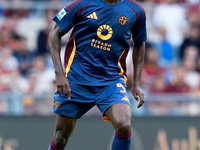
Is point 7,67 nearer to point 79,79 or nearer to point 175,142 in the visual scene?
point 175,142

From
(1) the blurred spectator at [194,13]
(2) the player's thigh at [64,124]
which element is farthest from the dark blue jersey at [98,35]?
(1) the blurred spectator at [194,13]

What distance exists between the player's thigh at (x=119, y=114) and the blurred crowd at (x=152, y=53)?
136 inches

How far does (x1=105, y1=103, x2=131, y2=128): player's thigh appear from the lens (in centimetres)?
493

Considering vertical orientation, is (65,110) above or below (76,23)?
below

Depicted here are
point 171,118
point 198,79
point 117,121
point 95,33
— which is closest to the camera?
point 117,121

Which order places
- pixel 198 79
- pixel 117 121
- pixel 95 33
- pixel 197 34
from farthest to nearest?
pixel 197 34 → pixel 198 79 → pixel 95 33 → pixel 117 121

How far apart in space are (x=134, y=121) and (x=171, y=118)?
668 mm

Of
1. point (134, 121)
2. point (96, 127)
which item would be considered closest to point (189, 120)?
point (134, 121)

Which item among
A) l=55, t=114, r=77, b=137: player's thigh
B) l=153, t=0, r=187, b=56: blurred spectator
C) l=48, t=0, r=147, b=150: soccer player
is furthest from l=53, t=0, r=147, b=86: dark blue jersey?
l=153, t=0, r=187, b=56: blurred spectator

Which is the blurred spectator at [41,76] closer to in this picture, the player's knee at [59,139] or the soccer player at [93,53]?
the player's knee at [59,139]

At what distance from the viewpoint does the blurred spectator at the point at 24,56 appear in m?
9.98

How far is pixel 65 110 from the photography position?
5410 millimetres

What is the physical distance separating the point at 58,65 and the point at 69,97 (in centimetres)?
38

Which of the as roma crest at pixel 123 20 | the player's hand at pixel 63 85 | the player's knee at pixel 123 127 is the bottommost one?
the player's knee at pixel 123 127
